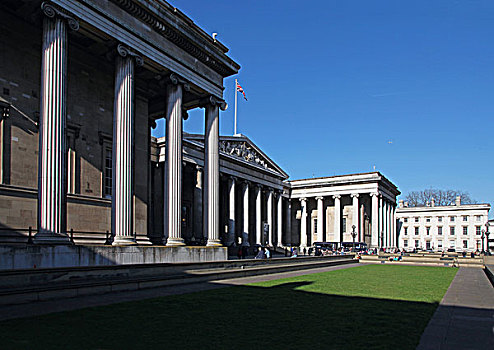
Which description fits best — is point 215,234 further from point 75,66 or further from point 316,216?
point 316,216

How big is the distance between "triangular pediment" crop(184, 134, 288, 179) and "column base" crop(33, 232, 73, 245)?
1425 inches

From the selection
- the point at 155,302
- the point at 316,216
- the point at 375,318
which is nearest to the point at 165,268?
the point at 155,302

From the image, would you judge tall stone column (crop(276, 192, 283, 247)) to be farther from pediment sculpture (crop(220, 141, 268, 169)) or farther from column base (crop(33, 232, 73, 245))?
column base (crop(33, 232, 73, 245))

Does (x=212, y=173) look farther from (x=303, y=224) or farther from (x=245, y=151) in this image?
(x=303, y=224)

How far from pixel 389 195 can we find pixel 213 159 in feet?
202

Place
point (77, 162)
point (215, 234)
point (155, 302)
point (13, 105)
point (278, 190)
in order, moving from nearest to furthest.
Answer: point (155, 302)
point (13, 105)
point (77, 162)
point (215, 234)
point (278, 190)

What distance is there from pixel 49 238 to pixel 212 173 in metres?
12.9

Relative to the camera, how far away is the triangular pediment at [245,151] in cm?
5428

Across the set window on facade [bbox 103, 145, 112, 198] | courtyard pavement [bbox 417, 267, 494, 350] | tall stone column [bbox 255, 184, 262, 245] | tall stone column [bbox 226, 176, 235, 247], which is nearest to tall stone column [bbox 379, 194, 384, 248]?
tall stone column [bbox 255, 184, 262, 245]

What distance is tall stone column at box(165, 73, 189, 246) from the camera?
77.8 feet

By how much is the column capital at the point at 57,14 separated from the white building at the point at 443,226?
10512 cm

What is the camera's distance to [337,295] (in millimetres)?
14219

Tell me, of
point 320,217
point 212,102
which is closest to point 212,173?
point 212,102

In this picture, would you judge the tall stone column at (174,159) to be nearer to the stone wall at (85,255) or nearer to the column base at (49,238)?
the stone wall at (85,255)
